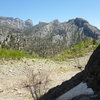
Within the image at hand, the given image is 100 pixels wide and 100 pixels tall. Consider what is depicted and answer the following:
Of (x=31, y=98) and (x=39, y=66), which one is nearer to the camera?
(x=31, y=98)

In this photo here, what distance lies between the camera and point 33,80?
24984mm

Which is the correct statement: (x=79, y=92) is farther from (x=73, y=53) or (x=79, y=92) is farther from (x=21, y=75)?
(x=73, y=53)

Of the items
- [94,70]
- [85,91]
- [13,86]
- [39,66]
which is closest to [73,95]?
[85,91]

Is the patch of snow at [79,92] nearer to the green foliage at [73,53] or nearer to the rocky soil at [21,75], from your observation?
the rocky soil at [21,75]

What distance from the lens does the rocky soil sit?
21.2 metres

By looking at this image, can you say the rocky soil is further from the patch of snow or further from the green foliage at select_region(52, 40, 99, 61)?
the green foliage at select_region(52, 40, 99, 61)

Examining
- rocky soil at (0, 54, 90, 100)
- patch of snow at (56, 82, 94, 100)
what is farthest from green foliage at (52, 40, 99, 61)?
patch of snow at (56, 82, 94, 100)

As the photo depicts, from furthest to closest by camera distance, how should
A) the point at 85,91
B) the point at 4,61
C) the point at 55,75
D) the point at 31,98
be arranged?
the point at 4,61 → the point at 55,75 → the point at 31,98 → the point at 85,91

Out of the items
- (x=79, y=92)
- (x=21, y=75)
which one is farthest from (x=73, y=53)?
(x=79, y=92)

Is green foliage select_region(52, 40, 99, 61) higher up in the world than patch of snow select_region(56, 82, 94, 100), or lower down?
higher up

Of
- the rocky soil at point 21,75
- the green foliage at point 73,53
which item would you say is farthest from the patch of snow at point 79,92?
the green foliage at point 73,53

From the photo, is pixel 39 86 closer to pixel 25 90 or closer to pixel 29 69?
pixel 25 90

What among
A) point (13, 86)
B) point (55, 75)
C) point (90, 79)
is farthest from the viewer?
point (55, 75)

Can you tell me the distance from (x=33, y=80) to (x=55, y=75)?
198 inches
